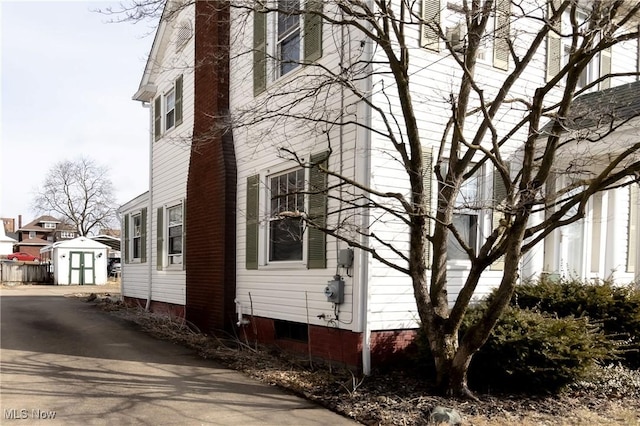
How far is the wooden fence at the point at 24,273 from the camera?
101 feet

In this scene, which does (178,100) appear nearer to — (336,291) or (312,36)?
(312,36)

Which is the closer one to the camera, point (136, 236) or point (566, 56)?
point (566, 56)

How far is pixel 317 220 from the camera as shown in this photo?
7.89m

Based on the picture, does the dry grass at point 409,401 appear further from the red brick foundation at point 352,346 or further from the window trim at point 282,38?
the window trim at point 282,38

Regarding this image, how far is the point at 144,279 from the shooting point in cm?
1514

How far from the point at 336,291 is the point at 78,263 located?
26.7 m

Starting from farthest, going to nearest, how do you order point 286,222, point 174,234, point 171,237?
point 171,237 < point 174,234 < point 286,222

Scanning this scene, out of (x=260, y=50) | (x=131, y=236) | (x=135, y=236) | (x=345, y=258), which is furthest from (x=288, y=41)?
(x=131, y=236)

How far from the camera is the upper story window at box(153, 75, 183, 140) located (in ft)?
43.2

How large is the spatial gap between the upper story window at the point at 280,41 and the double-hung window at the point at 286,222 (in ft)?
5.47

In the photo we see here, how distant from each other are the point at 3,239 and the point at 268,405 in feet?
161

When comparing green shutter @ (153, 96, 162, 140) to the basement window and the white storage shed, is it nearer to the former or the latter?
the basement window

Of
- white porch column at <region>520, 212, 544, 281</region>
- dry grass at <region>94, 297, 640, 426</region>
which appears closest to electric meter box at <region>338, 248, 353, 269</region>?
dry grass at <region>94, 297, 640, 426</region>

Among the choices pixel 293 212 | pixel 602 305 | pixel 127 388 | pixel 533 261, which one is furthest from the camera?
pixel 533 261
